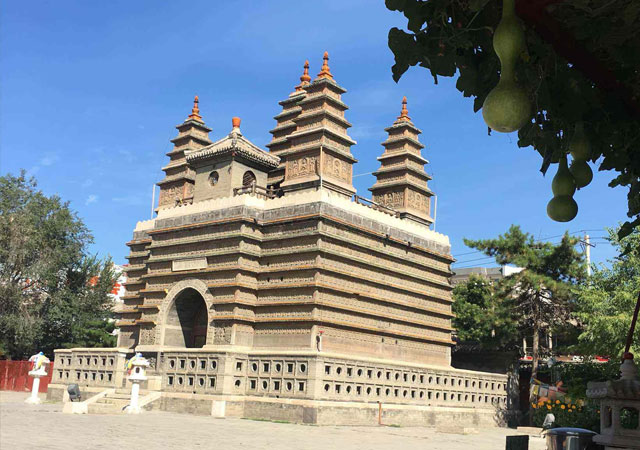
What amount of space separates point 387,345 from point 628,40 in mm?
26805

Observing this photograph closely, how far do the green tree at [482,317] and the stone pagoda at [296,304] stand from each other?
2124 millimetres

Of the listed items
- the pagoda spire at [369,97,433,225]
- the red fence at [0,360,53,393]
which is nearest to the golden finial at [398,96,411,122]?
the pagoda spire at [369,97,433,225]

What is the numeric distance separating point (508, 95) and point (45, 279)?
46.1 m

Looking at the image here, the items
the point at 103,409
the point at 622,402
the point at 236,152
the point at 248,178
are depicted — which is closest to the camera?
the point at 622,402

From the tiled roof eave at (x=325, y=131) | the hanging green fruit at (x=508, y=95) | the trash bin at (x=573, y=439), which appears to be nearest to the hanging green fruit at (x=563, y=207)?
the hanging green fruit at (x=508, y=95)

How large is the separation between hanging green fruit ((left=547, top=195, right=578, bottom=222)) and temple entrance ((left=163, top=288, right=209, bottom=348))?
2705 cm

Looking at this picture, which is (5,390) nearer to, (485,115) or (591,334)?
(591,334)

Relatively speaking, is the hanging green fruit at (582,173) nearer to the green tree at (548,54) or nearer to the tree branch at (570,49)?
the green tree at (548,54)

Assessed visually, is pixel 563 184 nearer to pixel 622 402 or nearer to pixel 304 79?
pixel 622 402

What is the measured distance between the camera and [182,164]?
3806cm

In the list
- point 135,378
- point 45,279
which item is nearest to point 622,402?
point 135,378

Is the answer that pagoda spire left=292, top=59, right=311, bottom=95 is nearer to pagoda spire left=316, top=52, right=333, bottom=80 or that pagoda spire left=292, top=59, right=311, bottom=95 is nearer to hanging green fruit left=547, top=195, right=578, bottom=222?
pagoda spire left=316, top=52, right=333, bottom=80

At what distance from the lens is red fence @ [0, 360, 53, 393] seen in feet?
126

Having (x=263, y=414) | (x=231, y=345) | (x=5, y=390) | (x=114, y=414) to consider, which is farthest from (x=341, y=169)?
(x=5, y=390)
